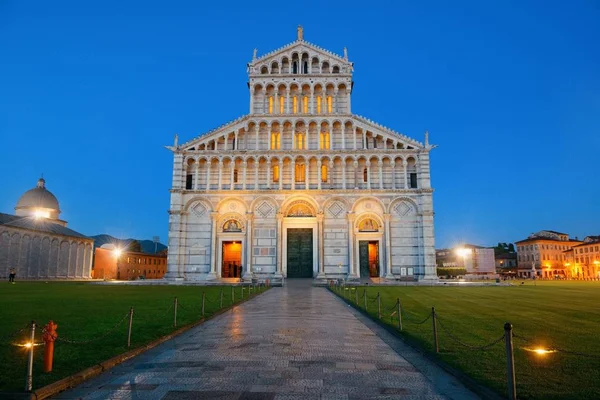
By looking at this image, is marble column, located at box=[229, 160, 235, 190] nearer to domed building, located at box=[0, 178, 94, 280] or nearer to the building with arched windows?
the building with arched windows

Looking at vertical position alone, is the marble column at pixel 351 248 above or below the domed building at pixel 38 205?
below

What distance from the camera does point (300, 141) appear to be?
Result: 1896 inches

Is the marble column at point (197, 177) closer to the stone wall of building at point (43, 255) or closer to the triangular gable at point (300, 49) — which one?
the triangular gable at point (300, 49)

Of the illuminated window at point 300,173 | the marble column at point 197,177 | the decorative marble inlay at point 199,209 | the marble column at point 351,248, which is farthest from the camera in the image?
the illuminated window at point 300,173

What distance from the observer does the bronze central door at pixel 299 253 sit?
151 ft

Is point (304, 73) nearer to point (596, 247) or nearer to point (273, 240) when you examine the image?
point (273, 240)

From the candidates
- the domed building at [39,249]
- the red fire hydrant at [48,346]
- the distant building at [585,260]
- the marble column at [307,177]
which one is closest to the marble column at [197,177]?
the marble column at [307,177]

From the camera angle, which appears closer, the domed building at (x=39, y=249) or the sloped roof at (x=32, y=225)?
the domed building at (x=39, y=249)

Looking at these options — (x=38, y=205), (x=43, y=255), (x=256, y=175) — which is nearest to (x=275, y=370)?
(x=256, y=175)

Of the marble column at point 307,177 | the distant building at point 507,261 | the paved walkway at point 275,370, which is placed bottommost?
the paved walkway at point 275,370

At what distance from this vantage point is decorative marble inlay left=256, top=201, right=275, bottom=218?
46.5 metres

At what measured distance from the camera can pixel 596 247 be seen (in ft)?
311

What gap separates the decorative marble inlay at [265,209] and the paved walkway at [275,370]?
3267 cm

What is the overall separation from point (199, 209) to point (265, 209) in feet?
23.8
